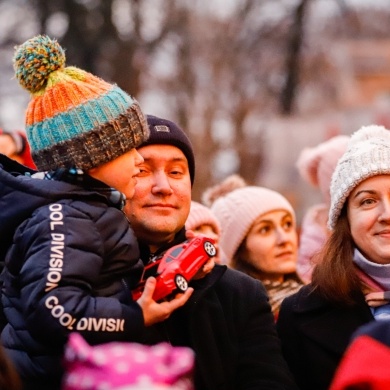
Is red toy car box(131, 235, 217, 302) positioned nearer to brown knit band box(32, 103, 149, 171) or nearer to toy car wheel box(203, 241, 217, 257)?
toy car wheel box(203, 241, 217, 257)

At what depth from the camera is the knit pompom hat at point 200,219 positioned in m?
5.20

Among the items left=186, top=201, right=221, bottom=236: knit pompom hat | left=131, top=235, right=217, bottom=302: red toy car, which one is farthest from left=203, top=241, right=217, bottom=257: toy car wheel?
left=186, top=201, right=221, bottom=236: knit pompom hat

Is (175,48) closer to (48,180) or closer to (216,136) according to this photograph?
(216,136)

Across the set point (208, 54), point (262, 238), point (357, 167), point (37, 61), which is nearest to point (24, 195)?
point (37, 61)

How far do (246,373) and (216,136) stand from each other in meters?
15.0

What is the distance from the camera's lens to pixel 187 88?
19.9 meters

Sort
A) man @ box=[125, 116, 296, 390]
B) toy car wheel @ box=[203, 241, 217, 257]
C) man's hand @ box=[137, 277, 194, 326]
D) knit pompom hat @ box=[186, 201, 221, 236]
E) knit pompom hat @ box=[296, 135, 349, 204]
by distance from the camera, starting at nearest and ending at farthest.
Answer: man's hand @ box=[137, 277, 194, 326] → toy car wheel @ box=[203, 241, 217, 257] → man @ box=[125, 116, 296, 390] → knit pompom hat @ box=[186, 201, 221, 236] → knit pompom hat @ box=[296, 135, 349, 204]

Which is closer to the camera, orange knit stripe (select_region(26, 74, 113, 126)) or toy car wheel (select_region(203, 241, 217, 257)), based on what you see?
orange knit stripe (select_region(26, 74, 113, 126))

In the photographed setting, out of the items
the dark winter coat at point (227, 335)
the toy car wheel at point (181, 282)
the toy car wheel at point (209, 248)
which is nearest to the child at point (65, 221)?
the toy car wheel at point (181, 282)

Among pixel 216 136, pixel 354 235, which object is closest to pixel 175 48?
pixel 216 136

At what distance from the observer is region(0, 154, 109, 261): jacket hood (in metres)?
3.21

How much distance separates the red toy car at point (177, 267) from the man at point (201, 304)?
225mm

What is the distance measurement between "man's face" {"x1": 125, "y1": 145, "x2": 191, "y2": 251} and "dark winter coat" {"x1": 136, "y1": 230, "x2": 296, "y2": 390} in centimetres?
8

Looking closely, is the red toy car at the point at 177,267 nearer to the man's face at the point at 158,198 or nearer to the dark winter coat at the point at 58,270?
the dark winter coat at the point at 58,270
